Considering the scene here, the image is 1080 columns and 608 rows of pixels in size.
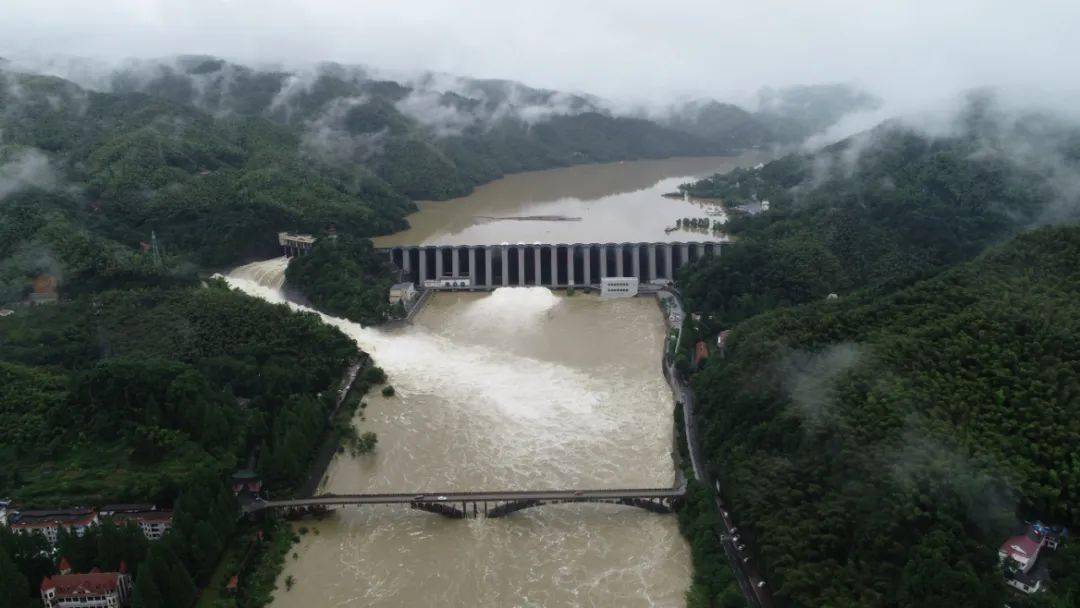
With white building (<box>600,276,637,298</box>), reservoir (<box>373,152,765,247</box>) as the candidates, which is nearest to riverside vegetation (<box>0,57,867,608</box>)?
reservoir (<box>373,152,765,247</box>)

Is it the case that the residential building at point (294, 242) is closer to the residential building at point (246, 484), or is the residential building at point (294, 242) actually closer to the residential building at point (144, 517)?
the residential building at point (246, 484)

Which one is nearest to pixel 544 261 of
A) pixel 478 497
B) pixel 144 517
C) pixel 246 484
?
pixel 478 497

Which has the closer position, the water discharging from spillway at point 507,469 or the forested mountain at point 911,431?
the forested mountain at point 911,431

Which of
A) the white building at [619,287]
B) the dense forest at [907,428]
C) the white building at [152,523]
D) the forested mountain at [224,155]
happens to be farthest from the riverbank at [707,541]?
the forested mountain at [224,155]

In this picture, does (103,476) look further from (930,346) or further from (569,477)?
(930,346)

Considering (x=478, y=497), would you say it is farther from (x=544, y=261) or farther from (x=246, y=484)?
(x=544, y=261)
